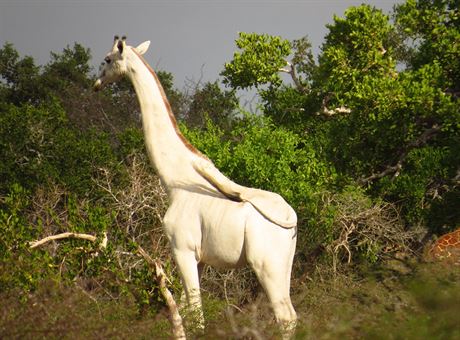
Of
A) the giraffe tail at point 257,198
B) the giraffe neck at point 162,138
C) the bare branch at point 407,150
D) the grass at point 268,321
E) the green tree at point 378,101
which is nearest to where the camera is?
the grass at point 268,321

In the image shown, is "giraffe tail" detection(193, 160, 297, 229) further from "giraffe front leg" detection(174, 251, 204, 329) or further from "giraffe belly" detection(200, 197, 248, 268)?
"giraffe front leg" detection(174, 251, 204, 329)

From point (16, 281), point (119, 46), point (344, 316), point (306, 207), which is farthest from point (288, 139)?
point (344, 316)

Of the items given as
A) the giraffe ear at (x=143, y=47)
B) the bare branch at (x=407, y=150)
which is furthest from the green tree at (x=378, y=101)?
the giraffe ear at (x=143, y=47)

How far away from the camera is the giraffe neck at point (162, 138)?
7.95 m

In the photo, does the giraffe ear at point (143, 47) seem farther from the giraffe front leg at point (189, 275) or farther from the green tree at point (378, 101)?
the green tree at point (378, 101)

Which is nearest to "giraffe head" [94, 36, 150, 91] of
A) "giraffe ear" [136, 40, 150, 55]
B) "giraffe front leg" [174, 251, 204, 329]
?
"giraffe ear" [136, 40, 150, 55]

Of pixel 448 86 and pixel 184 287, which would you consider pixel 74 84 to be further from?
pixel 184 287

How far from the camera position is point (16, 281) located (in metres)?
7.33

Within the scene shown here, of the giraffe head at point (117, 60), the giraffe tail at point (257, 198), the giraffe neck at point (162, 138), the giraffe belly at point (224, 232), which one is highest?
the giraffe head at point (117, 60)

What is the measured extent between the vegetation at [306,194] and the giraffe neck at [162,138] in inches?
28.5

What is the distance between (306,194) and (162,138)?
504 centimetres

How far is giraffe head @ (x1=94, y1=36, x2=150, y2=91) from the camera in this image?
824 cm

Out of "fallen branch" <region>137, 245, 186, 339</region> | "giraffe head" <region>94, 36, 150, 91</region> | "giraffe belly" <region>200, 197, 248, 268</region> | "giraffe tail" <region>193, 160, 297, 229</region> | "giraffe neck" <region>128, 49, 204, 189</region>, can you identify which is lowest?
"fallen branch" <region>137, 245, 186, 339</region>

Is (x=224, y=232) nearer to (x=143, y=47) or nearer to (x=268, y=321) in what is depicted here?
(x=268, y=321)
